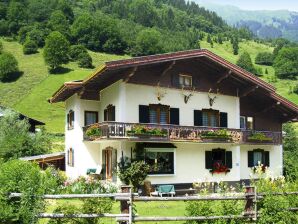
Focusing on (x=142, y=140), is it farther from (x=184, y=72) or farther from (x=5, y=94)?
(x=5, y=94)

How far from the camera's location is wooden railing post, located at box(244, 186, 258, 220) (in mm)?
12863

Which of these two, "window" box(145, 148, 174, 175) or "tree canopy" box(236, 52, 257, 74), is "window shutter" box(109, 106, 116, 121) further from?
"tree canopy" box(236, 52, 257, 74)

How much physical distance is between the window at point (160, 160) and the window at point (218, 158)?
2903 mm

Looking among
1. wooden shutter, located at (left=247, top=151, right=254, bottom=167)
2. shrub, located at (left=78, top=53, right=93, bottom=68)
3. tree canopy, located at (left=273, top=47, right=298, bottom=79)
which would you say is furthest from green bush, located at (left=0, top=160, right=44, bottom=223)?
tree canopy, located at (left=273, top=47, right=298, bottom=79)

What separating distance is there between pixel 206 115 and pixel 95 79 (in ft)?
24.7

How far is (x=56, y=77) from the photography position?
96.9 metres

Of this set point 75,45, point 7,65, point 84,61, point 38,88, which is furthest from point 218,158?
point 75,45

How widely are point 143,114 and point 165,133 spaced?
1.73 metres

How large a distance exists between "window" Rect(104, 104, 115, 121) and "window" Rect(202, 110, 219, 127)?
586cm

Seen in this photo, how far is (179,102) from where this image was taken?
28031 mm

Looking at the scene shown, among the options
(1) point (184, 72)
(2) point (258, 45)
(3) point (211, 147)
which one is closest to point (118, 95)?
(1) point (184, 72)

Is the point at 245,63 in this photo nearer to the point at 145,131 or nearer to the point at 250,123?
the point at 250,123

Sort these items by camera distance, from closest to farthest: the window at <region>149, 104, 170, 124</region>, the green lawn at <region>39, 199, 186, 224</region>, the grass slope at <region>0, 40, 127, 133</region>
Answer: the green lawn at <region>39, 199, 186, 224</region>, the window at <region>149, 104, 170, 124</region>, the grass slope at <region>0, 40, 127, 133</region>

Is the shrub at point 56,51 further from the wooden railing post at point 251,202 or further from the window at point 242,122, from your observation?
the wooden railing post at point 251,202
